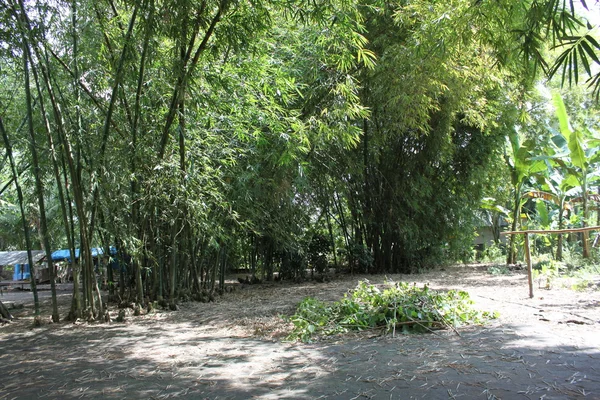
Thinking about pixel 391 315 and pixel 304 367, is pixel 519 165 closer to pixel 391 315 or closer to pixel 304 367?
pixel 391 315

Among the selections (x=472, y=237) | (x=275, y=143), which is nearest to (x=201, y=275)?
(x=275, y=143)

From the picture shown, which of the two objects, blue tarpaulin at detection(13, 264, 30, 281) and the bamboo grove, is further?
blue tarpaulin at detection(13, 264, 30, 281)

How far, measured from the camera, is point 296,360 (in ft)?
11.1

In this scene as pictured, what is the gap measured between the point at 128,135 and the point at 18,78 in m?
1.30

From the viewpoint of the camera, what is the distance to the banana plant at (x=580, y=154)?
9.14 metres

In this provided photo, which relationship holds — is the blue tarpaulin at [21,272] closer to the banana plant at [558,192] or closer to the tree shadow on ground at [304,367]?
the tree shadow on ground at [304,367]

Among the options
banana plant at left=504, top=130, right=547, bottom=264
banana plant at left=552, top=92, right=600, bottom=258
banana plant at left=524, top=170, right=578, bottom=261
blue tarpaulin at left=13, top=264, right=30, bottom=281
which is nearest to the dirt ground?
banana plant at left=552, top=92, right=600, bottom=258

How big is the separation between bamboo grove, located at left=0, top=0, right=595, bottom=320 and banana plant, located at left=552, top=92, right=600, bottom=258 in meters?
1.21

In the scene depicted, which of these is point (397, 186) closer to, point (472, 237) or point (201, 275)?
point (472, 237)

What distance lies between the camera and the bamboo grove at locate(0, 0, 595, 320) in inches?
165

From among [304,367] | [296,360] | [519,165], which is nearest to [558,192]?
[519,165]

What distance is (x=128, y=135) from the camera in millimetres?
4871

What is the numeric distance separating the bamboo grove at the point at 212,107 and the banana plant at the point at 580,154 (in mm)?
1206

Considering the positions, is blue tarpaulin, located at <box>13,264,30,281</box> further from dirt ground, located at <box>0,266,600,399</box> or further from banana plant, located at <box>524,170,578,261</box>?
banana plant, located at <box>524,170,578,261</box>
